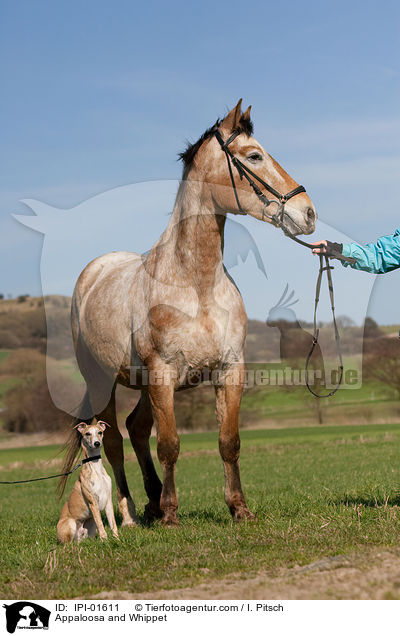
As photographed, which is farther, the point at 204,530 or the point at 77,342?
the point at 77,342

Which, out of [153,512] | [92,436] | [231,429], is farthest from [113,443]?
[231,429]

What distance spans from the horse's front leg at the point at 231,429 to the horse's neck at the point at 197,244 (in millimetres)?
866

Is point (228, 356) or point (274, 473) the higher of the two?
point (228, 356)

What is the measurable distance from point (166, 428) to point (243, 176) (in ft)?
8.52

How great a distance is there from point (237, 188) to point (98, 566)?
3653 mm

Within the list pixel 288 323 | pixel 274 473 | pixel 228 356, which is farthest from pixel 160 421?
pixel 274 473

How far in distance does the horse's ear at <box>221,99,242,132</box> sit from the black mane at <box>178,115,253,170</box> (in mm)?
A: 43

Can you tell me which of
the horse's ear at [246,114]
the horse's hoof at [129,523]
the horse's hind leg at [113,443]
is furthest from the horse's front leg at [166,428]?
the horse's ear at [246,114]

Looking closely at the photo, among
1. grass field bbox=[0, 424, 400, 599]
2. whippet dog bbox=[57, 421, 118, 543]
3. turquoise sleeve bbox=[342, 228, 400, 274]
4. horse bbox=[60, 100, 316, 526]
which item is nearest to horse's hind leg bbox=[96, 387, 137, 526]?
whippet dog bbox=[57, 421, 118, 543]

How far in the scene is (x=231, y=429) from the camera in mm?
6883

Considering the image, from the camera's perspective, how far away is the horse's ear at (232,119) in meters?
6.61

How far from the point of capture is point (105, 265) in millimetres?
9203

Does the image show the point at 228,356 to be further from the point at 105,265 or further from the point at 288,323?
the point at 105,265
